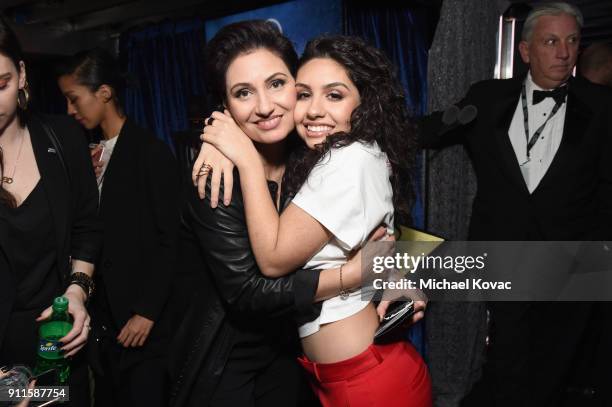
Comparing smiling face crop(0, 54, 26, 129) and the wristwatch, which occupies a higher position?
smiling face crop(0, 54, 26, 129)

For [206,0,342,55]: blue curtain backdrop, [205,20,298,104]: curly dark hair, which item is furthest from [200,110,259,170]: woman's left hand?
[206,0,342,55]: blue curtain backdrop

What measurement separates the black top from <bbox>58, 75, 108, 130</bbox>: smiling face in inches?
46.8

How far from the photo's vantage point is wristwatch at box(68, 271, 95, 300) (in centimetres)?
161

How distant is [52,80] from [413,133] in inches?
239

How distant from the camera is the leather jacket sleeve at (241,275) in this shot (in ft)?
4.32

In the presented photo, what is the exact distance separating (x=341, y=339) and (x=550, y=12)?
207cm

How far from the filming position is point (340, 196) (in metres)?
1.29

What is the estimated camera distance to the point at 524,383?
273 centimetres

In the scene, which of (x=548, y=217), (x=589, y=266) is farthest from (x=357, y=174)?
(x=589, y=266)

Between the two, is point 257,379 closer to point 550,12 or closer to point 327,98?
point 327,98

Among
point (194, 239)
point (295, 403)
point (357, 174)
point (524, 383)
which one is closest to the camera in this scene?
point (357, 174)

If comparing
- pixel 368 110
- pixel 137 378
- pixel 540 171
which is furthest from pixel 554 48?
pixel 137 378

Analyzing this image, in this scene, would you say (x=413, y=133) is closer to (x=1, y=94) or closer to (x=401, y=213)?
(x=401, y=213)

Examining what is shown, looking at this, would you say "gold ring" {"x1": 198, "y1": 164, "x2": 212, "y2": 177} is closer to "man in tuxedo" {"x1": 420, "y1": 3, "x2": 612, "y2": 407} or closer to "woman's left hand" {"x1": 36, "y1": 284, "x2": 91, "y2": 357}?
"woman's left hand" {"x1": 36, "y1": 284, "x2": 91, "y2": 357}
